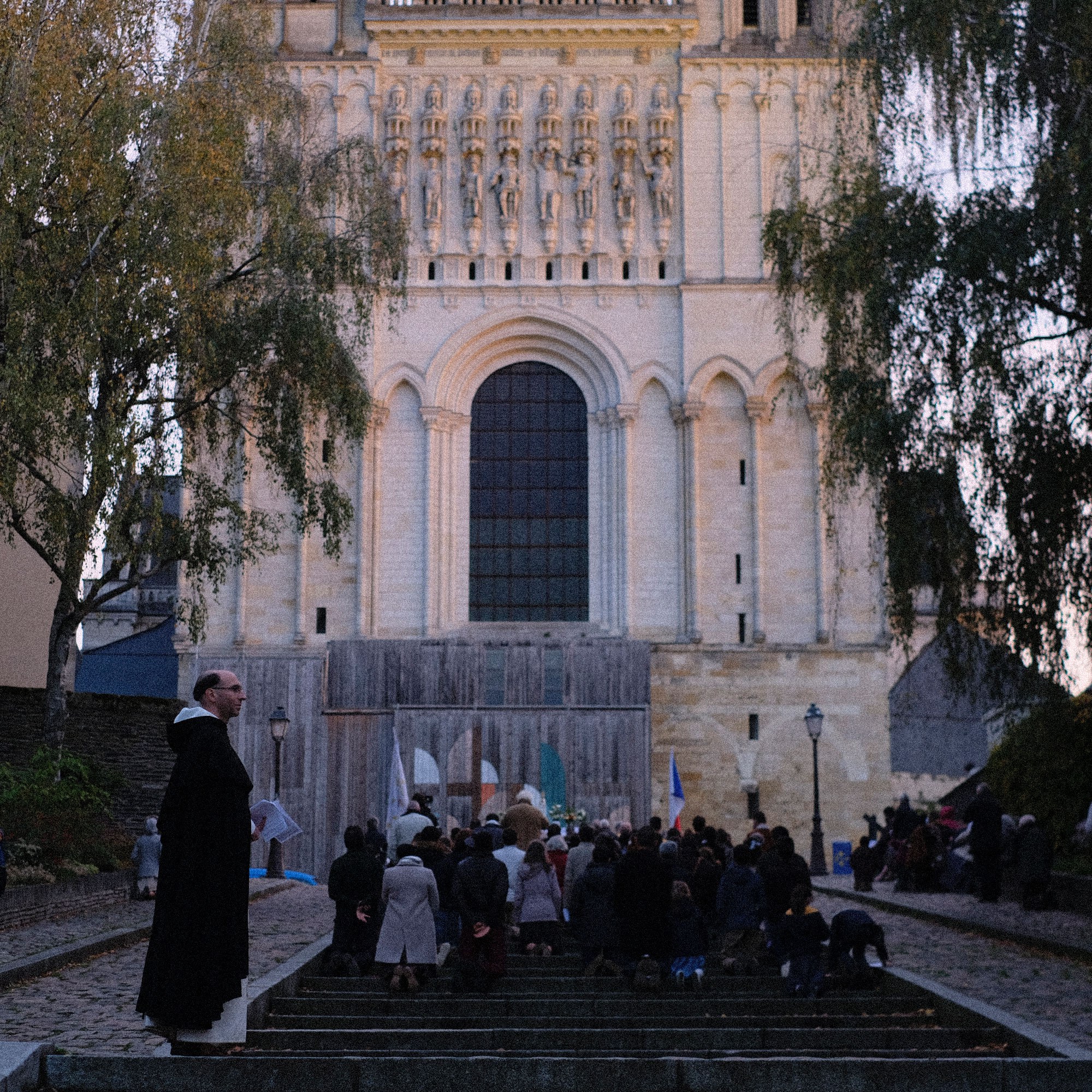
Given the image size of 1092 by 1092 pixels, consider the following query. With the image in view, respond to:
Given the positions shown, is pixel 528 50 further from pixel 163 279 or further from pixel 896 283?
pixel 896 283

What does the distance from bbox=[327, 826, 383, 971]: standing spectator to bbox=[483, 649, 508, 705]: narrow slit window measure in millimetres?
17744

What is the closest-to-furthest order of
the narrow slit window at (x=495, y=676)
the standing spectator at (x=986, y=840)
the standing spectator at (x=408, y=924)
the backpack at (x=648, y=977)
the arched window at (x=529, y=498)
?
the standing spectator at (x=408, y=924) → the backpack at (x=648, y=977) → the standing spectator at (x=986, y=840) → the narrow slit window at (x=495, y=676) → the arched window at (x=529, y=498)

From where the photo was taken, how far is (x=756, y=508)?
32.0 meters

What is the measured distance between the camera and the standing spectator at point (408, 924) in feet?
38.9

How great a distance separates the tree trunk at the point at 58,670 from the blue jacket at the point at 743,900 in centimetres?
966

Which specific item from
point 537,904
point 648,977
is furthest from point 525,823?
point 648,977

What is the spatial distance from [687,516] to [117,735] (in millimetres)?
11809

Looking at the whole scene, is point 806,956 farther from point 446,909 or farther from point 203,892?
point 203,892

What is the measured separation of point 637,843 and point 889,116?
8356 millimetres

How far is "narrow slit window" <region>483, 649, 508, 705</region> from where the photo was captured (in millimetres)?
30688

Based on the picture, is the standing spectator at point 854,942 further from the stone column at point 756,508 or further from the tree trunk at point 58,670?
the stone column at point 756,508

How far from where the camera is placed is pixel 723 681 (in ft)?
103

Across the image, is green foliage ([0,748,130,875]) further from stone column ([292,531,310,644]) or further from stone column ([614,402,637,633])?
stone column ([614,402,637,633])

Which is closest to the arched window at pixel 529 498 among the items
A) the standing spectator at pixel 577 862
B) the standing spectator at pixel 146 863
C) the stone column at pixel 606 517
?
the stone column at pixel 606 517
